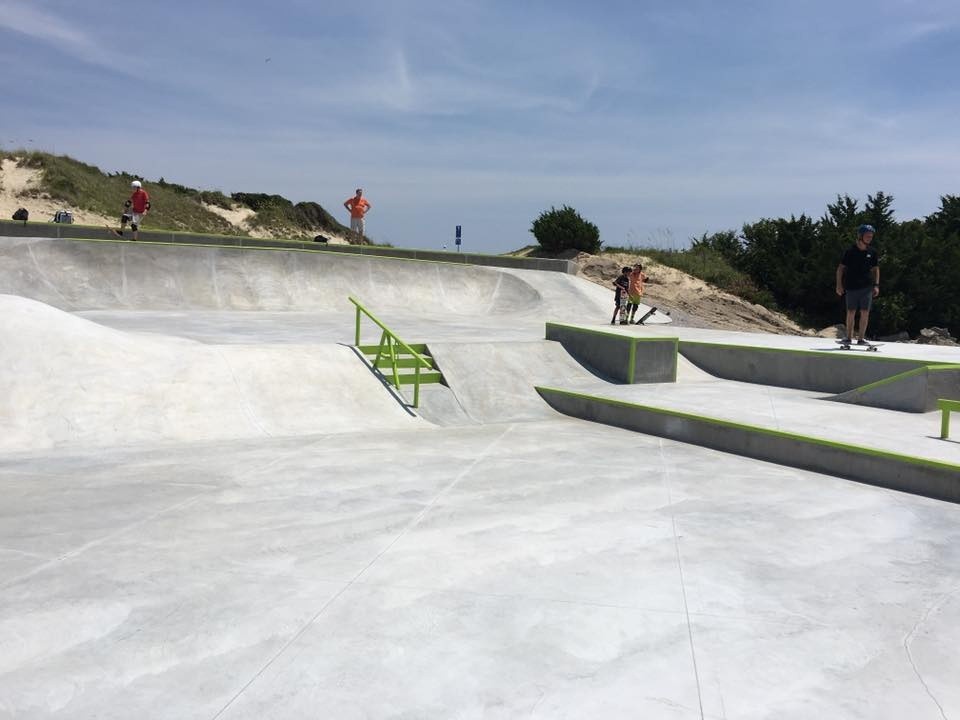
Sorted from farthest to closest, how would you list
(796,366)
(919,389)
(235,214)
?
(235,214), (796,366), (919,389)

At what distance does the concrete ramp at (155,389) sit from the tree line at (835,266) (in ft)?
67.4

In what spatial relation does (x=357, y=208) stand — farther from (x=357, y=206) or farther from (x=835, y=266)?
(x=835, y=266)

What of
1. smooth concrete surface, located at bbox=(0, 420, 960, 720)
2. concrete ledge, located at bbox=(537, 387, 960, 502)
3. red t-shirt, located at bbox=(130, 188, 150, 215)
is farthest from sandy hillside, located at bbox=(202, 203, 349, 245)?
smooth concrete surface, located at bbox=(0, 420, 960, 720)

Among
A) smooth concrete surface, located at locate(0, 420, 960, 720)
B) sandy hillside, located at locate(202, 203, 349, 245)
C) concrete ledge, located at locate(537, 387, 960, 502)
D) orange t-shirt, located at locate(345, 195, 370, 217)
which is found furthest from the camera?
sandy hillside, located at locate(202, 203, 349, 245)

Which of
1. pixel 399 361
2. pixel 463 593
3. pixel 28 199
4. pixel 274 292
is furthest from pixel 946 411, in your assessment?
pixel 28 199

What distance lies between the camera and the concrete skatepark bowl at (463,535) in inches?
132

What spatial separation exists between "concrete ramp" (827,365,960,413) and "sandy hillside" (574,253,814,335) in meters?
10.8

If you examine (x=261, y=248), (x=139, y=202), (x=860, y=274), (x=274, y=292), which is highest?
(x=139, y=202)

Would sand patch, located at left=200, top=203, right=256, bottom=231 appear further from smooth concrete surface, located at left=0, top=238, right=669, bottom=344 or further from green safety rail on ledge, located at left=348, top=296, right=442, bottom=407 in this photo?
green safety rail on ledge, located at left=348, top=296, right=442, bottom=407

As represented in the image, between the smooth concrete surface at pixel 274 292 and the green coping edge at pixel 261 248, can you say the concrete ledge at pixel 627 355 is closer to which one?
the smooth concrete surface at pixel 274 292

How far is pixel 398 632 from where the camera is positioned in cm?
381

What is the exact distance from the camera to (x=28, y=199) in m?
28.5

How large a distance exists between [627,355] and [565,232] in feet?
52.8

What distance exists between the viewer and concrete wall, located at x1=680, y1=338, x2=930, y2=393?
10844 mm
